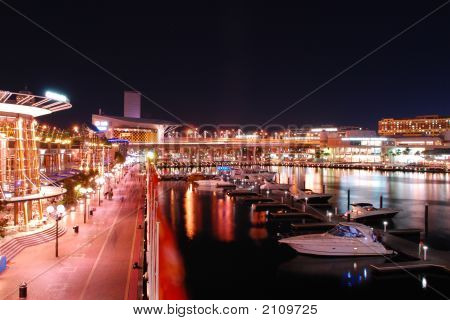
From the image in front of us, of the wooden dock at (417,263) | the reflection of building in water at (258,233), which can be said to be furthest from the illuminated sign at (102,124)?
the wooden dock at (417,263)

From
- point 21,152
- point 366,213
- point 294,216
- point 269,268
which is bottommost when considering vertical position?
point 269,268

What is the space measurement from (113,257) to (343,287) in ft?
21.5

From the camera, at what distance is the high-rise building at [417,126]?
457ft

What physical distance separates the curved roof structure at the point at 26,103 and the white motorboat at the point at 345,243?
31.6 feet

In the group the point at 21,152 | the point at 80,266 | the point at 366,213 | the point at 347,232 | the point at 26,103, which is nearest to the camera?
the point at 80,266

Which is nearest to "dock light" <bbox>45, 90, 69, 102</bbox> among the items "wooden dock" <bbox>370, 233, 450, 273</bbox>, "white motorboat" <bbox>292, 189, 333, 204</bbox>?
"wooden dock" <bbox>370, 233, 450, 273</bbox>

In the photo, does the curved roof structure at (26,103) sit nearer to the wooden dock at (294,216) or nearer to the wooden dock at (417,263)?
the wooden dock at (417,263)

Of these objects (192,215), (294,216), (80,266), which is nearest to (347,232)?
(294,216)

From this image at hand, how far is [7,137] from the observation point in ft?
43.2

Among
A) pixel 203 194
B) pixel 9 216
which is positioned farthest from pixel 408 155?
pixel 9 216

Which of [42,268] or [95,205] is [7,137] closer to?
[42,268]

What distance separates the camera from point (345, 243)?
14.3 meters

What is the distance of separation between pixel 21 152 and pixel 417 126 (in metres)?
148

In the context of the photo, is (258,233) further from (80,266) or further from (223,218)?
(80,266)
